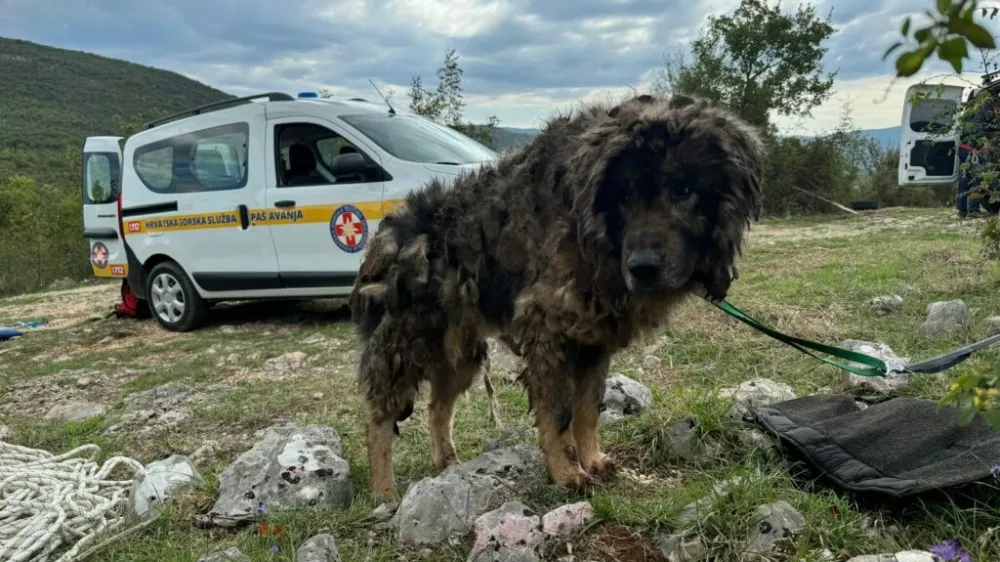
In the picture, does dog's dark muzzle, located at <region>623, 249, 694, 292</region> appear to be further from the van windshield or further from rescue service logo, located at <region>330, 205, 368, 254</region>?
rescue service logo, located at <region>330, 205, 368, 254</region>

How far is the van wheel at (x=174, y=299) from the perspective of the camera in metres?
9.06

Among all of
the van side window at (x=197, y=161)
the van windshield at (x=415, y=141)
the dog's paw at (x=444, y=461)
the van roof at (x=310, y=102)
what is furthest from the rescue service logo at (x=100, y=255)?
the dog's paw at (x=444, y=461)

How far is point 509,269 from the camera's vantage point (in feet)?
10.6

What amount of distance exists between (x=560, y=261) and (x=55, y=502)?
8.92 ft

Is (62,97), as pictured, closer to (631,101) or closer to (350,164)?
(350,164)

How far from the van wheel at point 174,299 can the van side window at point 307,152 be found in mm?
2153

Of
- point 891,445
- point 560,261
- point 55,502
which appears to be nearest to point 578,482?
point 560,261

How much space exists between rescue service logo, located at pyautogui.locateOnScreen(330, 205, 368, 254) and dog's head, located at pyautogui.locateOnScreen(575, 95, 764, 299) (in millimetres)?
5141

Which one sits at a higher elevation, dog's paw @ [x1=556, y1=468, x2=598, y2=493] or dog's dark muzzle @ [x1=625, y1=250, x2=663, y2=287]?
dog's dark muzzle @ [x1=625, y1=250, x2=663, y2=287]

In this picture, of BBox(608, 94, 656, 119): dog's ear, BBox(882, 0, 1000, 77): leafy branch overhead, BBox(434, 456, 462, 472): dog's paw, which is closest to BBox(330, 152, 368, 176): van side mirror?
BBox(434, 456, 462, 472): dog's paw

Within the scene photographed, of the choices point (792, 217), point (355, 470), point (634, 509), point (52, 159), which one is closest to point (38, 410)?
point (355, 470)

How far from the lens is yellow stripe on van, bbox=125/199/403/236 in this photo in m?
7.61

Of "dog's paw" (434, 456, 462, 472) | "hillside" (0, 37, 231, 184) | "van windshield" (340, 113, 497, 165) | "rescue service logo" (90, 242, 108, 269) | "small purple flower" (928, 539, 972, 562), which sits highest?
"hillside" (0, 37, 231, 184)

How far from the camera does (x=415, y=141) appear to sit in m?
7.96
